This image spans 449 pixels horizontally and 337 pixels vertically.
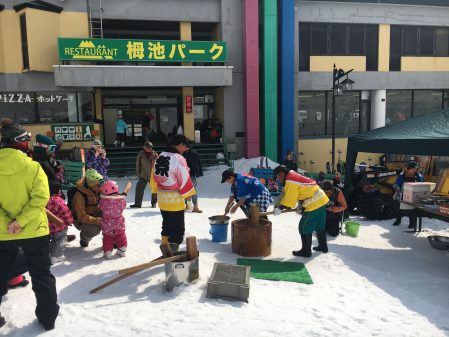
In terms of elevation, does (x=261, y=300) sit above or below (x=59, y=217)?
below

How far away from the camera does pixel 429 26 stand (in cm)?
1888

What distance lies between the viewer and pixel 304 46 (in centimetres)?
1758

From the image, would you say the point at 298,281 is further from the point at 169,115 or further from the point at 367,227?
the point at 169,115

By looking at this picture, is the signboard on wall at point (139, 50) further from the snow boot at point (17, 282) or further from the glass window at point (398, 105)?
the snow boot at point (17, 282)

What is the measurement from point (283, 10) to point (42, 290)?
15442mm

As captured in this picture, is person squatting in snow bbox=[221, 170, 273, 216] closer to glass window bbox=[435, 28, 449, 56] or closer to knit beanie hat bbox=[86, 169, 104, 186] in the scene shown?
knit beanie hat bbox=[86, 169, 104, 186]

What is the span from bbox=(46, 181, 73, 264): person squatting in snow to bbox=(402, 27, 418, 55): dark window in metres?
18.7

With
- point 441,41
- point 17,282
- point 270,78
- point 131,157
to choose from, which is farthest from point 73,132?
point 441,41

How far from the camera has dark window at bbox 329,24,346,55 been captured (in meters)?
17.8

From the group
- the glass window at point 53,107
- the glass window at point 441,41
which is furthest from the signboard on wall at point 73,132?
the glass window at point 441,41

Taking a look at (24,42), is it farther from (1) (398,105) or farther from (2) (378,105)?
(1) (398,105)

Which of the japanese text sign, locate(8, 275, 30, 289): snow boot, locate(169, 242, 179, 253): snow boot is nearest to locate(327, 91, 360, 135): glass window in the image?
the japanese text sign

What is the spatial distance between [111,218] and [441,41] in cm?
2025

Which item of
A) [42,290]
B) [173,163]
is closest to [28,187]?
[42,290]
